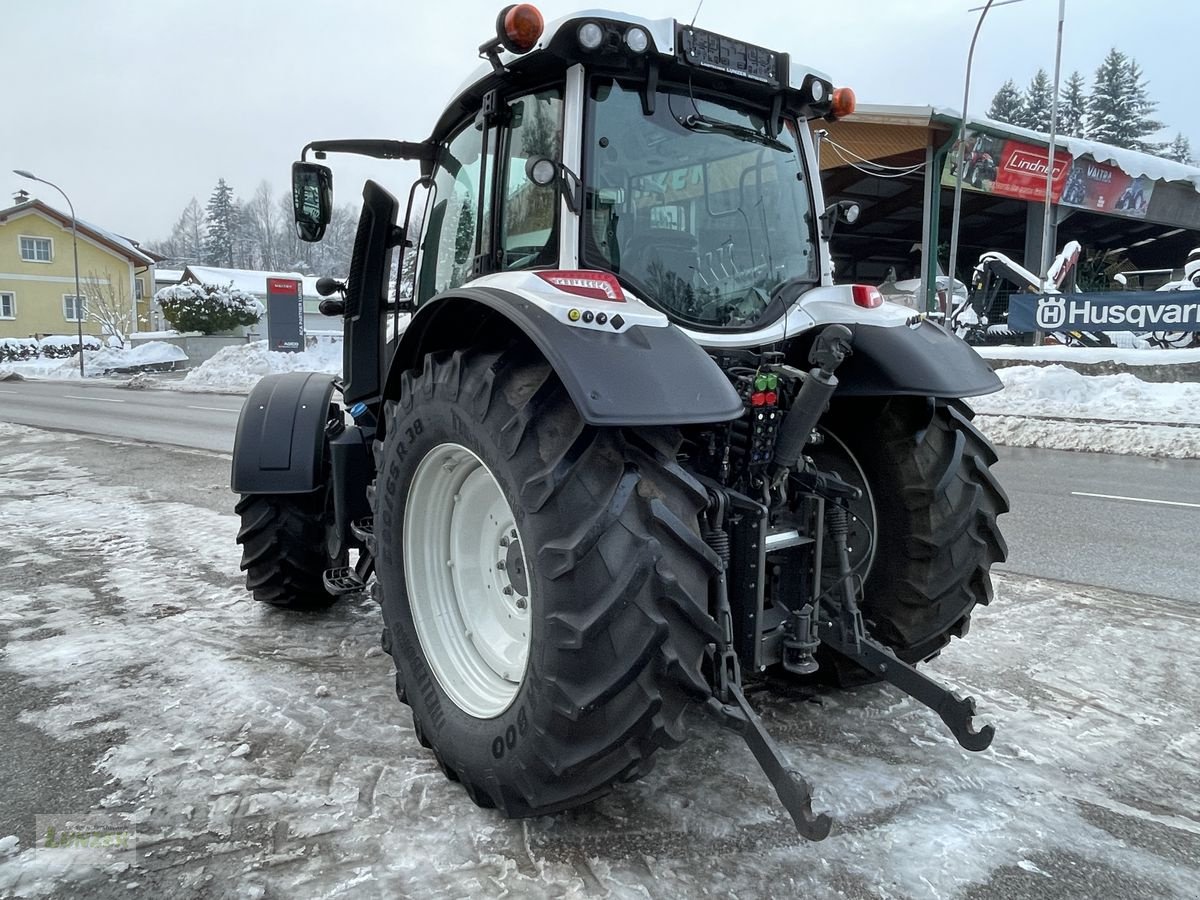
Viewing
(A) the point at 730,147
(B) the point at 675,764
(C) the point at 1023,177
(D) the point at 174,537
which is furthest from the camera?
(C) the point at 1023,177

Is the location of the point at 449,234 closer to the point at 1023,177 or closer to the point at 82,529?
the point at 82,529

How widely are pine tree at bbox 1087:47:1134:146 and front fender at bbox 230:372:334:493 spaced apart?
219 feet

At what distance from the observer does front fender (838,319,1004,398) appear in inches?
117

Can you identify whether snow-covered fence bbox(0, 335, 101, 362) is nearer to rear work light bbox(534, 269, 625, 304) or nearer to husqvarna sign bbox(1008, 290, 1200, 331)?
husqvarna sign bbox(1008, 290, 1200, 331)

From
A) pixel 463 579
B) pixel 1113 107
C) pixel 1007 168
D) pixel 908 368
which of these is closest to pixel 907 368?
pixel 908 368

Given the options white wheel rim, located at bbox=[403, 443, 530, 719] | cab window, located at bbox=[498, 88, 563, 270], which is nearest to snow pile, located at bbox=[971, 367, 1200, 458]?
cab window, located at bbox=[498, 88, 563, 270]

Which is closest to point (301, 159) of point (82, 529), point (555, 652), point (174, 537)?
point (555, 652)

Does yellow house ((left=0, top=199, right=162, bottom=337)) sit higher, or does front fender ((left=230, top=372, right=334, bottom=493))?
yellow house ((left=0, top=199, right=162, bottom=337))

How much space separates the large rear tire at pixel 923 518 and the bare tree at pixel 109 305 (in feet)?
145

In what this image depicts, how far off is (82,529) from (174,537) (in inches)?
33.2

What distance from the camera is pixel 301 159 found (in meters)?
3.75

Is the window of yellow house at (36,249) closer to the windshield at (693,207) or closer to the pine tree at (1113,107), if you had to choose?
the windshield at (693,207)

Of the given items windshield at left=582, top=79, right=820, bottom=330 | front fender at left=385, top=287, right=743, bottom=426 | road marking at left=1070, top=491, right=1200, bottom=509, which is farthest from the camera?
road marking at left=1070, top=491, right=1200, bottom=509

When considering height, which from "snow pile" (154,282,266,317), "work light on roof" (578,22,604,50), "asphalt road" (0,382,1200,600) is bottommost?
"asphalt road" (0,382,1200,600)
